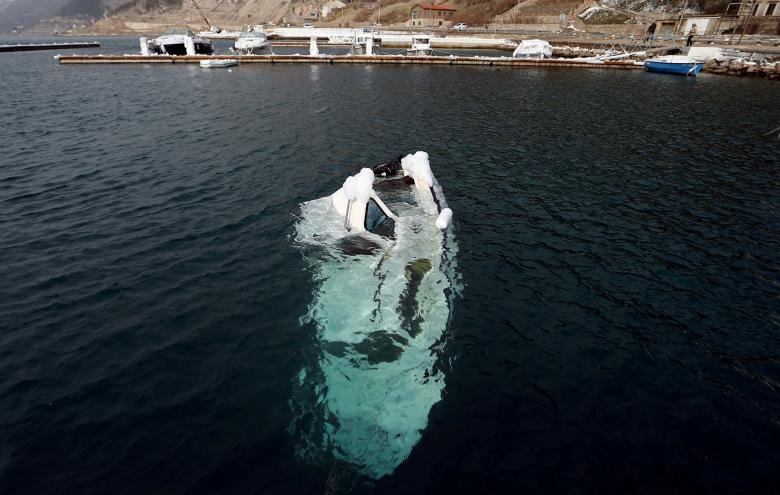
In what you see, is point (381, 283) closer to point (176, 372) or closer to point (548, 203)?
point (176, 372)

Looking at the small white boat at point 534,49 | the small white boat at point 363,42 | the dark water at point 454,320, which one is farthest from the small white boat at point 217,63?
the small white boat at point 534,49

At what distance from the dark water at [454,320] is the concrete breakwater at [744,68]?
201 ft

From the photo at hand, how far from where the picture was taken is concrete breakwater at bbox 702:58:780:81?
8206 centimetres

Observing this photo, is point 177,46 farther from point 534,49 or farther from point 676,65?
point 676,65

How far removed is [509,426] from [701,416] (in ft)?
21.9

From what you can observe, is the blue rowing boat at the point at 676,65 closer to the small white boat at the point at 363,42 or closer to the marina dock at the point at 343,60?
the marina dock at the point at 343,60

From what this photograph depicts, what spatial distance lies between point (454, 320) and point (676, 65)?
356 feet

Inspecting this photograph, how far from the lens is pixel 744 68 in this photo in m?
86.6

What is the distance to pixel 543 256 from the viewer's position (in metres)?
22.2

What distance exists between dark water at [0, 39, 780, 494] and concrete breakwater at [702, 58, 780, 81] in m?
61.2

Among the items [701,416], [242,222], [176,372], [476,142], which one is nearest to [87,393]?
[176,372]

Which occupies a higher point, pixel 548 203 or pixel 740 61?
pixel 740 61

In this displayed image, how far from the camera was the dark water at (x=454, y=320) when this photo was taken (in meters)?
11.6

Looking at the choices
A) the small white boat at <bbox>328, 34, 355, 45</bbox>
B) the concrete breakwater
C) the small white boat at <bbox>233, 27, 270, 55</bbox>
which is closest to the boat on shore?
the small white boat at <bbox>233, 27, 270, 55</bbox>
